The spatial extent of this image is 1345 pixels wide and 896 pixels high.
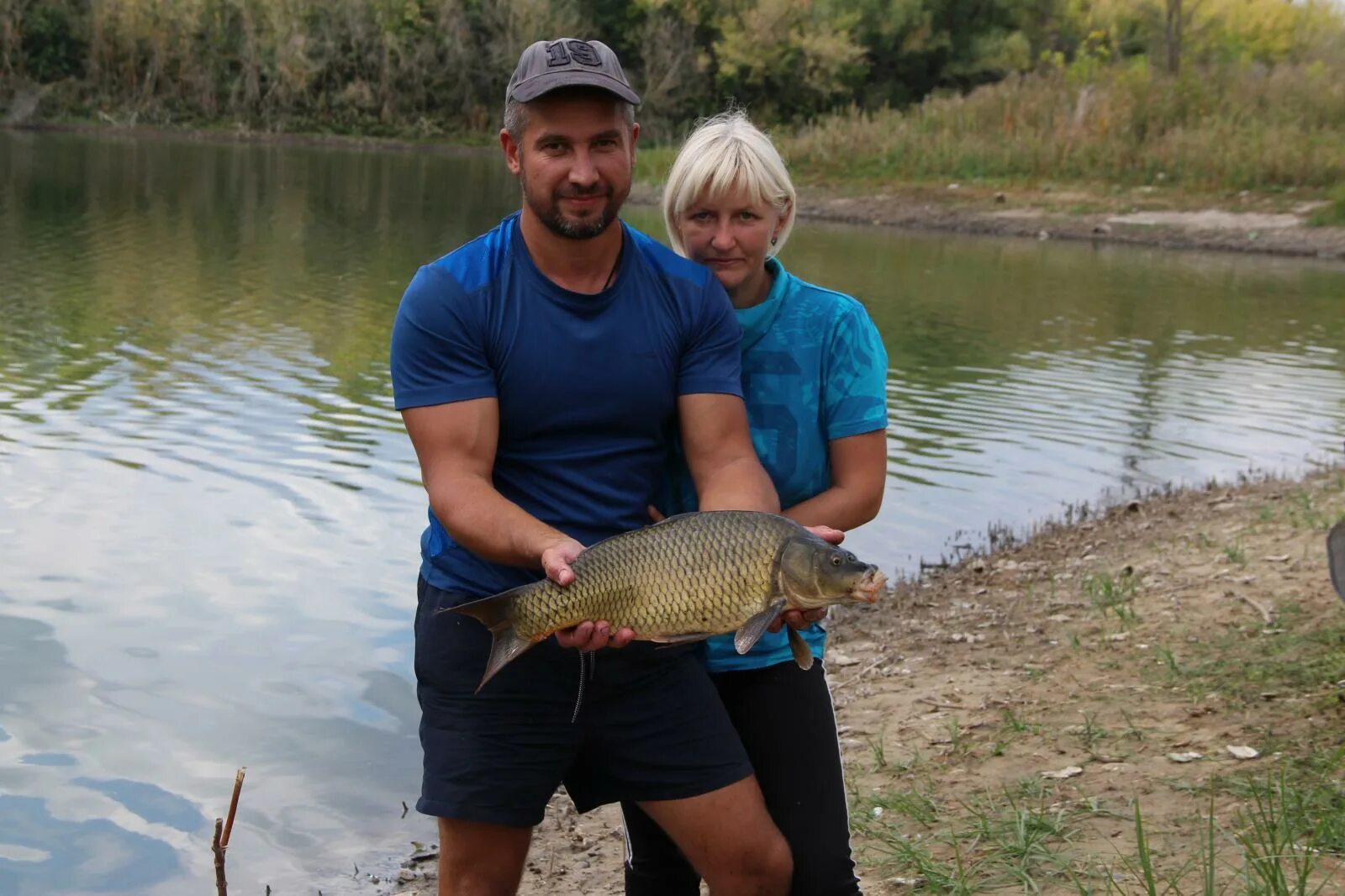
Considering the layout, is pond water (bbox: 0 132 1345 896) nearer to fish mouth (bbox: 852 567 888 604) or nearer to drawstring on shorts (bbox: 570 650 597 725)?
drawstring on shorts (bbox: 570 650 597 725)

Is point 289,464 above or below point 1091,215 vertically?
below

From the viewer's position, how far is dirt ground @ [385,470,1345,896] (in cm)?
427

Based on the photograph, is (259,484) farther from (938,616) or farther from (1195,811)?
(1195,811)

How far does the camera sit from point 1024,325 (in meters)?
18.3

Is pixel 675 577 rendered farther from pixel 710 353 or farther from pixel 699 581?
pixel 710 353

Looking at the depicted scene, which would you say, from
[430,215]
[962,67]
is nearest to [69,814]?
[430,215]

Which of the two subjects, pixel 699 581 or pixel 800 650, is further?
pixel 800 650

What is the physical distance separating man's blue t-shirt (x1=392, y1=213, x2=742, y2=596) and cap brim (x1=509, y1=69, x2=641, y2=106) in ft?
0.90

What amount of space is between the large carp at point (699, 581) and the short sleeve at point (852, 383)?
41 cm

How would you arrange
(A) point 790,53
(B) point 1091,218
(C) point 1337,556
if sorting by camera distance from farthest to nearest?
(A) point 790,53 < (B) point 1091,218 < (C) point 1337,556

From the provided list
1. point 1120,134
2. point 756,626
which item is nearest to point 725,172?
point 756,626

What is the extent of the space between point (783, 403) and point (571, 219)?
628mm

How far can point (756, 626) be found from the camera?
315 centimetres

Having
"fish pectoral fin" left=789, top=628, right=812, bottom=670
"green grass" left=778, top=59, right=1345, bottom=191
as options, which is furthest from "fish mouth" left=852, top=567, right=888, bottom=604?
"green grass" left=778, top=59, right=1345, bottom=191
